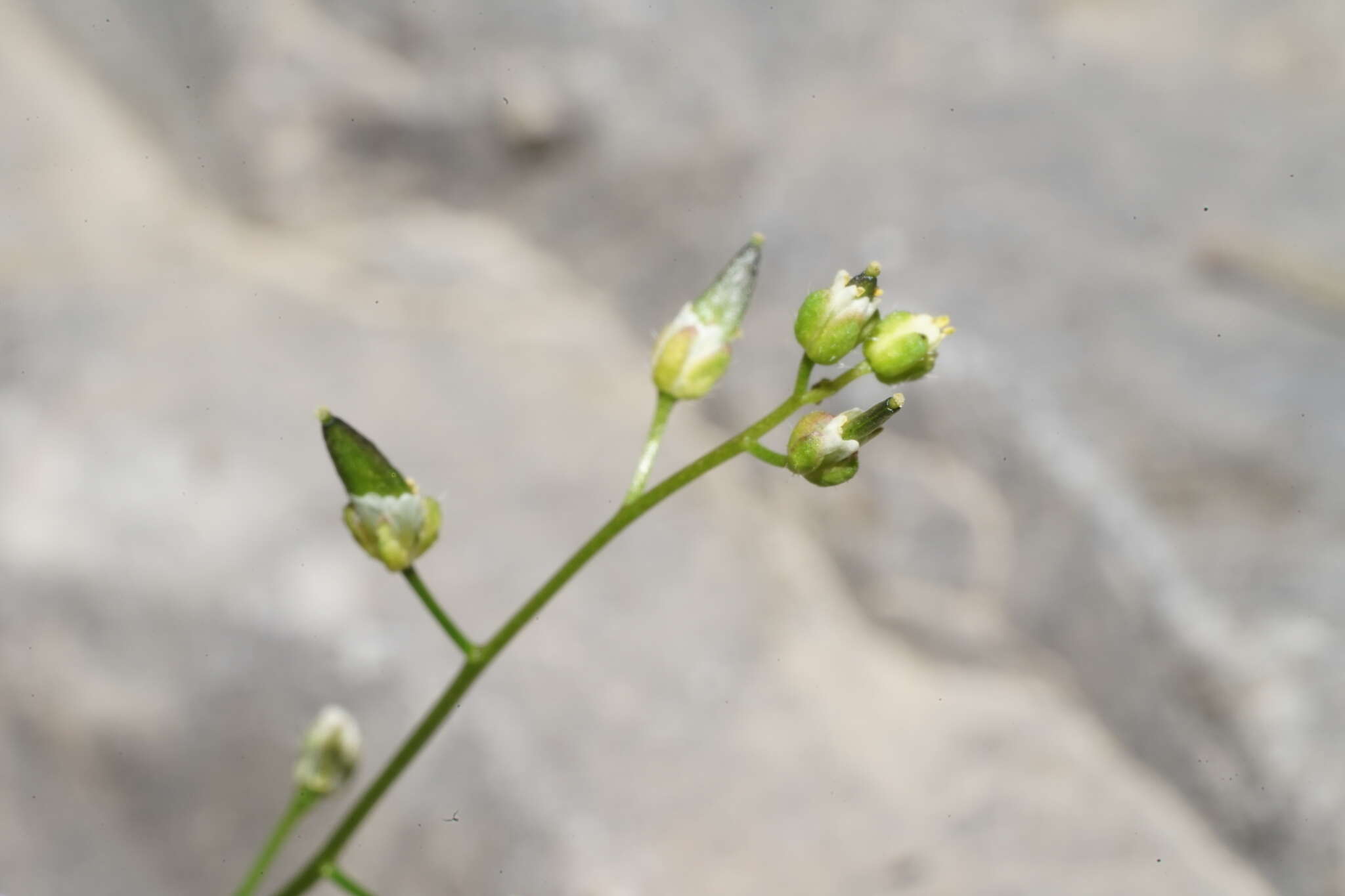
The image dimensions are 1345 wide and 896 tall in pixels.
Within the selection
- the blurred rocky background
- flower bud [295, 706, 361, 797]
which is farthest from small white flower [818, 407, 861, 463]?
the blurred rocky background

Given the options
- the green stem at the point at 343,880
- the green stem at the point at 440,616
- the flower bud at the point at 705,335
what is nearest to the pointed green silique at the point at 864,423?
the flower bud at the point at 705,335

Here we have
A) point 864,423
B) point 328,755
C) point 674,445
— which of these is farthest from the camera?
point 674,445

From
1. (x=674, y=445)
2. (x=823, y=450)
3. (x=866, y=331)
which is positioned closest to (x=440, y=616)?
(x=823, y=450)

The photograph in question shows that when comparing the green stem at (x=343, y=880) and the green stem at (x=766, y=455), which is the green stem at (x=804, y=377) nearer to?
the green stem at (x=766, y=455)

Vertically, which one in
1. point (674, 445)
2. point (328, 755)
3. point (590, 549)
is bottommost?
point (328, 755)

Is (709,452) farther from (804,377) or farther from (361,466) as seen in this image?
(361,466)

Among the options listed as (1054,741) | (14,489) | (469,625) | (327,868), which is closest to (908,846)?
(1054,741)
